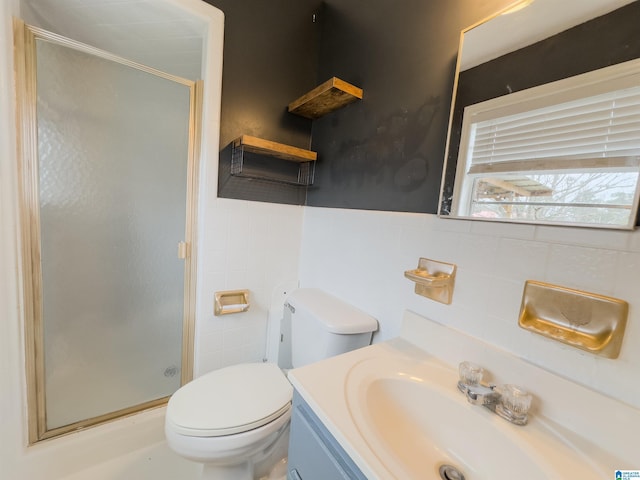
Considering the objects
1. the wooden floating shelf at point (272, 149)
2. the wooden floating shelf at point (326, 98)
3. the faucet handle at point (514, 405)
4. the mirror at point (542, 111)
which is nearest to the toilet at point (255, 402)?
the faucet handle at point (514, 405)

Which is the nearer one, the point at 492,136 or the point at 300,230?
the point at 492,136

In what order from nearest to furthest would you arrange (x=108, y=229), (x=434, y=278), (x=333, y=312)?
1. (x=434, y=278)
2. (x=333, y=312)
3. (x=108, y=229)

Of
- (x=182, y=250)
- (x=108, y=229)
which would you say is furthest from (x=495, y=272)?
(x=108, y=229)

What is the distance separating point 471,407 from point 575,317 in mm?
330

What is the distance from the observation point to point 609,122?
58 centimetres

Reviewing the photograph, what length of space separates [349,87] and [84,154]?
1.23 m

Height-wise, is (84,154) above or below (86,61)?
below

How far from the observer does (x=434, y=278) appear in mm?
850

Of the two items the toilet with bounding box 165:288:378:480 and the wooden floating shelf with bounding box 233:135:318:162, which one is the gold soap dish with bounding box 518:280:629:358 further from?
the wooden floating shelf with bounding box 233:135:318:162

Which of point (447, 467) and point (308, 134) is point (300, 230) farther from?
point (447, 467)

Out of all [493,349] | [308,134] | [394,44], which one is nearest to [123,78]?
[308,134]

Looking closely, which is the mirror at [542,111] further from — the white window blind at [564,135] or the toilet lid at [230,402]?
the toilet lid at [230,402]

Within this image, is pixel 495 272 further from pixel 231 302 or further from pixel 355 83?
pixel 231 302

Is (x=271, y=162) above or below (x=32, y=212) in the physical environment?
above
